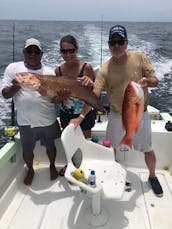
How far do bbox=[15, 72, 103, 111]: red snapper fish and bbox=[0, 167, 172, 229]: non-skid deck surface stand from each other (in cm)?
104

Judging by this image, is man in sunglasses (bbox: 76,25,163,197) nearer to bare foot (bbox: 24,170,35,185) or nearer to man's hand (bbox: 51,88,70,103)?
man's hand (bbox: 51,88,70,103)

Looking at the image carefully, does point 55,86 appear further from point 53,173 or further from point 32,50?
point 53,173

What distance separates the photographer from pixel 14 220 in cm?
288

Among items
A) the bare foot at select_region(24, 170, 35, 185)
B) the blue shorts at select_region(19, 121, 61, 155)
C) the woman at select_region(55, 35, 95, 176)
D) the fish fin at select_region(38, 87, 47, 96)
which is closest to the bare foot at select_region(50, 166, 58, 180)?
the bare foot at select_region(24, 170, 35, 185)

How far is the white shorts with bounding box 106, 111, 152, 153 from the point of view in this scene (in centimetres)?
303

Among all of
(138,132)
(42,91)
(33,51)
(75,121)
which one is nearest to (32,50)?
(33,51)

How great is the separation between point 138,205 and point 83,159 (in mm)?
728

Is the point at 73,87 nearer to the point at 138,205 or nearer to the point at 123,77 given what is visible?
the point at 123,77

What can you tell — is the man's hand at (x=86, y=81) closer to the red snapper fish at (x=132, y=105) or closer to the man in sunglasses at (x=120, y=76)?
the man in sunglasses at (x=120, y=76)

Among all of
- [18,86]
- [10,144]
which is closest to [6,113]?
[10,144]

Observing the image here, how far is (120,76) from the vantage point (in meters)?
2.80

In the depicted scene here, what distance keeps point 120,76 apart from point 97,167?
894 mm

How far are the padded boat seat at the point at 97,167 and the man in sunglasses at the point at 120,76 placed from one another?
26 centimetres

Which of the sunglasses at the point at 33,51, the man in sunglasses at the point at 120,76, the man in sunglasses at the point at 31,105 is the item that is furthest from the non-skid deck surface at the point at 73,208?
the sunglasses at the point at 33,51
